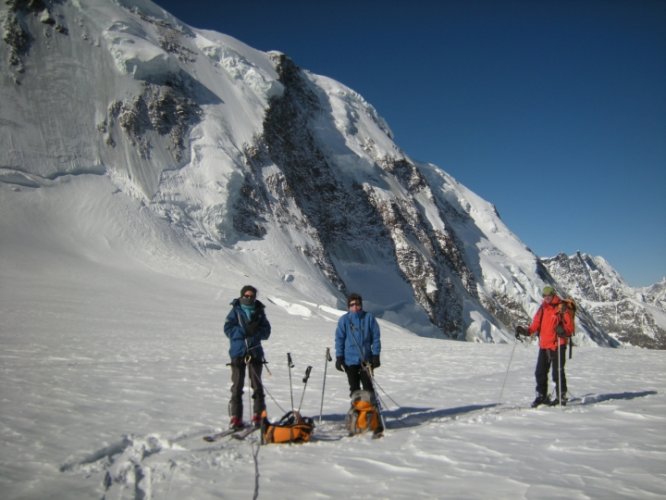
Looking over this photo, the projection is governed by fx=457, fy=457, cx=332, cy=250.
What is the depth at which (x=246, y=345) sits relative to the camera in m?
6.08

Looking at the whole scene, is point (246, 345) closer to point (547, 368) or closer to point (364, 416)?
point (364, 416)

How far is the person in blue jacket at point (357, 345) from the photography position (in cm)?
629

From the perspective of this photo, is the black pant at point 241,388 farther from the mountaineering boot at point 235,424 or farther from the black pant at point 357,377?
the black pant at point 357,377

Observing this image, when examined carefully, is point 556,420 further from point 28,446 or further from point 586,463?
point 28,446

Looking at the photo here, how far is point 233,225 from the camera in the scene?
150 ft

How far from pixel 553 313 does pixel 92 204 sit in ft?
128

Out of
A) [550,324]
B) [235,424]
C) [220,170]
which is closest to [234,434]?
[235,424]

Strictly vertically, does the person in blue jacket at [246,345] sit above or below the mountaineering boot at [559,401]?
above

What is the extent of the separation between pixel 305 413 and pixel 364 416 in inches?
65.8

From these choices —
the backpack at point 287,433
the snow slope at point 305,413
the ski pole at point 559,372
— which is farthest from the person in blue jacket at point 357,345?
the ski pole at point 559,372

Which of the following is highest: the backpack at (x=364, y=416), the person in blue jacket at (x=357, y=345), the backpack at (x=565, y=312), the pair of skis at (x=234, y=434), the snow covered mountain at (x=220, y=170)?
the snow covered mountain at (x=220, y=170)

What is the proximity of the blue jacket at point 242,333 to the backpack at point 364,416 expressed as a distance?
1432mm

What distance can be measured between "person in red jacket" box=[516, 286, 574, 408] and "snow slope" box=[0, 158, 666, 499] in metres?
0.43

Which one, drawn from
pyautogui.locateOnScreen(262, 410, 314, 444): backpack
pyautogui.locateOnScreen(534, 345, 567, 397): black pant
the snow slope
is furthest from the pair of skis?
pyautogui.locateOnScreen(534, 345, 567, 397): black pant
